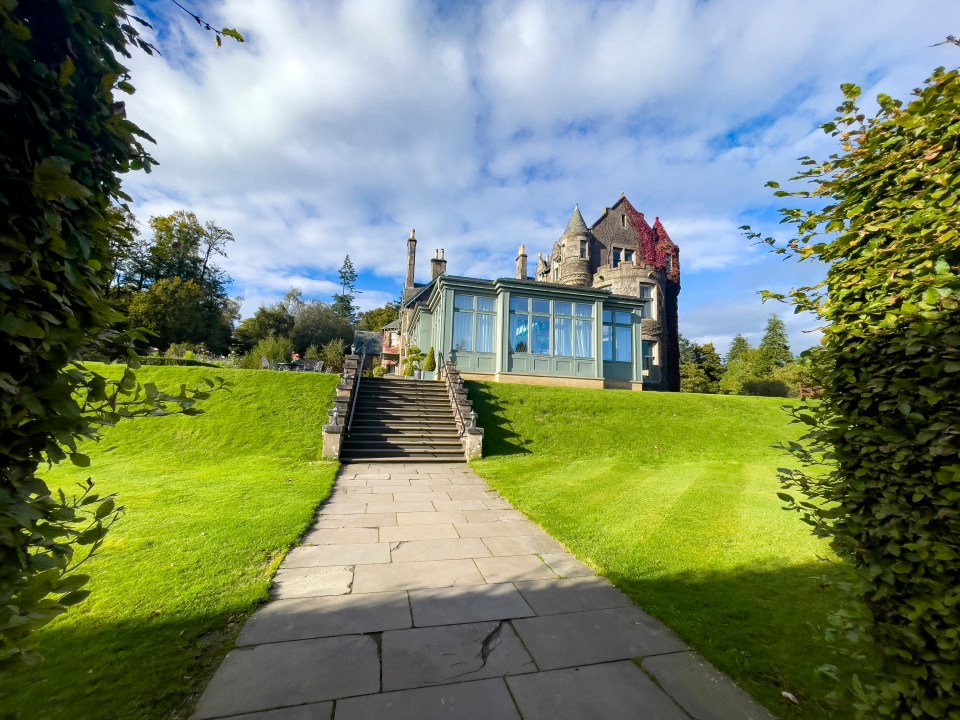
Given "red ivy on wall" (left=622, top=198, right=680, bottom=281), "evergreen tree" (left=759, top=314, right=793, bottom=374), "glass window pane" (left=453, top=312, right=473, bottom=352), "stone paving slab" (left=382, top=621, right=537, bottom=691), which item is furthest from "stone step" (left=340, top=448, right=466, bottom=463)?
"evergreen tree" (left=759, top=314, right=793, bottom=374)

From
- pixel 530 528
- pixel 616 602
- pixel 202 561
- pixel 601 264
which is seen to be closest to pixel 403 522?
pixel 530 528

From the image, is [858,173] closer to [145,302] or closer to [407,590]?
[407,590]

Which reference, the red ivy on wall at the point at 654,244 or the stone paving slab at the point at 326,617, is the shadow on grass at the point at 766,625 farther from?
the red ivy on wall at the point at 654,244

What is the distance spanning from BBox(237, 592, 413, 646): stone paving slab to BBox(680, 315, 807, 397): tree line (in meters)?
23.1

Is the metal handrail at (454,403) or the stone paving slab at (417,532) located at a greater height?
the metal handrail at (454,403)

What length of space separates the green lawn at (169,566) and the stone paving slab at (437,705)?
92cm

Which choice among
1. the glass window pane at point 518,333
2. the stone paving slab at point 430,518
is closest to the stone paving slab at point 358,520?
the stone paving slab at point 430,518

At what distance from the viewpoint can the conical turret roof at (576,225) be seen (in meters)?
29.6

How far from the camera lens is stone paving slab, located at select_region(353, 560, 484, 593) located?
3764mm

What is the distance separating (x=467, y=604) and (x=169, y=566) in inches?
113

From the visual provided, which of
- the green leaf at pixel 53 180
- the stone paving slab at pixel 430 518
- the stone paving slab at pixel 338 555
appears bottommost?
the stone paving slab at pixel 338 555

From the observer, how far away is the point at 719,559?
448cm

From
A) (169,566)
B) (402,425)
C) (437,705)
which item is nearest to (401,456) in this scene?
(402,425)

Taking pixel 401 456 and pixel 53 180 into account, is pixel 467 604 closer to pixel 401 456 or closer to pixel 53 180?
pixel 53 180
